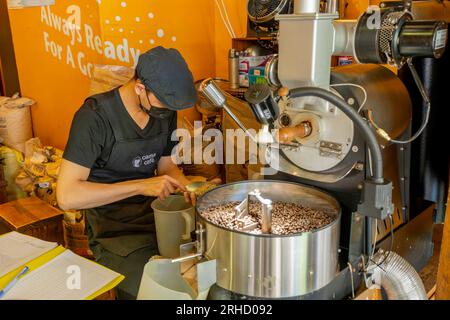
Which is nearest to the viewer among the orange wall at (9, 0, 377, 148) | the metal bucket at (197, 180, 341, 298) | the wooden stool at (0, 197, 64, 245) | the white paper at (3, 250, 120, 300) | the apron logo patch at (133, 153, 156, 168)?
the metal bucket at (197, 180, 341, 298)

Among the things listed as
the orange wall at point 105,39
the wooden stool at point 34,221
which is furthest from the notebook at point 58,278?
the orange wall at point 105,39

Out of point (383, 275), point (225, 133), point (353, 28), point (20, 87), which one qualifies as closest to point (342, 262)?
point (383, 275)

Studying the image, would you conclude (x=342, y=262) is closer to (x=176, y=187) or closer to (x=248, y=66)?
(x=176, y=187)

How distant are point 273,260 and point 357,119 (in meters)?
0.37

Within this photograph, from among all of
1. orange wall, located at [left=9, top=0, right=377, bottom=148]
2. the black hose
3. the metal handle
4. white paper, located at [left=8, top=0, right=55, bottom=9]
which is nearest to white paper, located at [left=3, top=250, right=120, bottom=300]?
the metal handle

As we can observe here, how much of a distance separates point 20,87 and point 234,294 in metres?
4.17

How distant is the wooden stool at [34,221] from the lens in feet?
8.85

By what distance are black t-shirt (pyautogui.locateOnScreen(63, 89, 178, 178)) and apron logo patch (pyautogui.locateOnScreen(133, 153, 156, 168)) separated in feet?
0.34

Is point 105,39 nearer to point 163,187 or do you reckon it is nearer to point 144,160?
point 144,160

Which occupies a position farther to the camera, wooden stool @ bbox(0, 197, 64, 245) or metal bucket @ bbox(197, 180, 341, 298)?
wooden stool @ bbox(0, 197, 64, 245)

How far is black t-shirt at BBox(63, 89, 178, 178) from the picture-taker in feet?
5.85

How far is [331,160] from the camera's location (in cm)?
123

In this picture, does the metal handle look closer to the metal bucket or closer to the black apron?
the metal bucket

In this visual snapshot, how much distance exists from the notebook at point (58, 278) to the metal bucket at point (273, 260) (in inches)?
15.7
